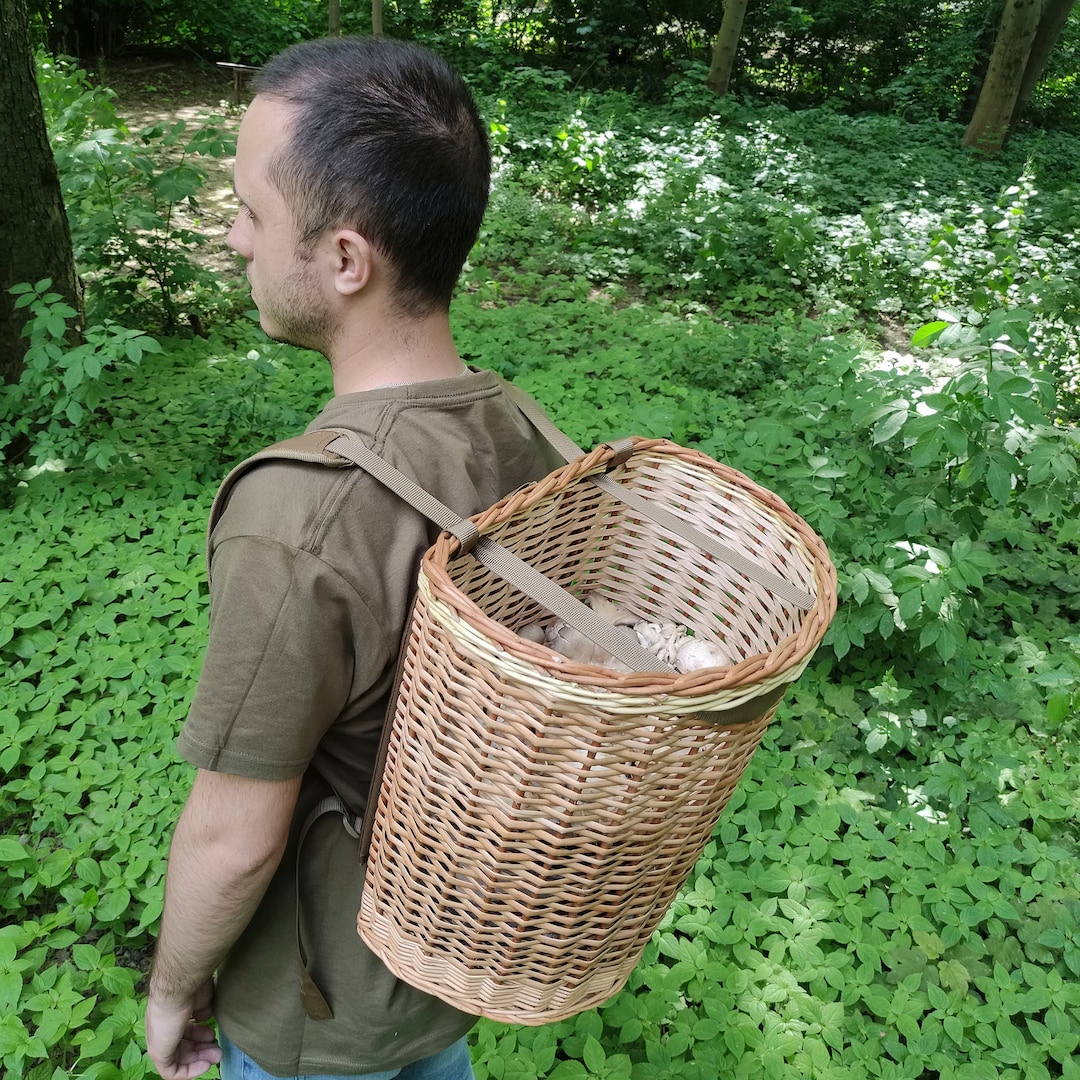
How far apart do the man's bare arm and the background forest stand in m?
1.07

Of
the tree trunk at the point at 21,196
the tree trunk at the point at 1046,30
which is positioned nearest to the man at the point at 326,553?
the tree trunk at the point at 21,196

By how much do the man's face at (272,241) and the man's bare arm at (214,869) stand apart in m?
0.61

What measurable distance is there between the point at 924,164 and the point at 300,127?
A: 10.2 metres

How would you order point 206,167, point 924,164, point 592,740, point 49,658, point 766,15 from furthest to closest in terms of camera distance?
1. point 766,15
2. point 924,164
3. point 206,167
4. point 49,658
5. point 592,740

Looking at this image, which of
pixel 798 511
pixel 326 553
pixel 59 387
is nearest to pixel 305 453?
pixel 326 553

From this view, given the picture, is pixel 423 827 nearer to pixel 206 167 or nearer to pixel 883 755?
pixel 883 755

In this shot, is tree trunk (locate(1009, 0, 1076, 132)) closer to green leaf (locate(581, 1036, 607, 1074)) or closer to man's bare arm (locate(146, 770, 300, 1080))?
green leaf (locate(581, 1036, 607, 1074))

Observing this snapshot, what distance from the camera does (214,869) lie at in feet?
3.57

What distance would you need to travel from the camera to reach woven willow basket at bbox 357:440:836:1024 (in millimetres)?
867

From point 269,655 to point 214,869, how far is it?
32 centimetres

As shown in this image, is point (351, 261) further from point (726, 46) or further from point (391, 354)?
point (726, 46)

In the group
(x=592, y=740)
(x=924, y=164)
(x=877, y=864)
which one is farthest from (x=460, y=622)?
(x=924, y=164)

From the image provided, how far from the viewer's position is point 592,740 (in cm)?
86

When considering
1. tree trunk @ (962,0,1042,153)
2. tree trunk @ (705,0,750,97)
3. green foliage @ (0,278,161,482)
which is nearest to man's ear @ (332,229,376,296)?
green foliage @ (0,278,161,482)
